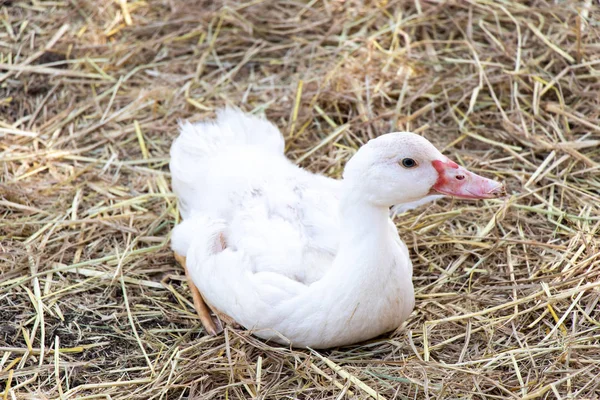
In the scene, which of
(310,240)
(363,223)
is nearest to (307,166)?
(310,240)

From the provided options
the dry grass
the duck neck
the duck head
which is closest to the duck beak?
the duck head

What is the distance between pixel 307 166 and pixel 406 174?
174cm

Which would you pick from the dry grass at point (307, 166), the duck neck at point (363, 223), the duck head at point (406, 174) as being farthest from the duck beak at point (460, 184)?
the dry grass at point (307, 166)

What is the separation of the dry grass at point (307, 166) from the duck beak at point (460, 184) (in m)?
0.69

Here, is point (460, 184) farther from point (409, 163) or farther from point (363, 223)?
point (363, 223)

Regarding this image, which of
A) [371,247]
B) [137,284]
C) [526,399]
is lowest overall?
[137,284]

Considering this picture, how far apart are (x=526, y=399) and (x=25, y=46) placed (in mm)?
4529

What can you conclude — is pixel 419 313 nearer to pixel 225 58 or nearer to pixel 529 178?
pixel 529 178

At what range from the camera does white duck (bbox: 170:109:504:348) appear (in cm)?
367

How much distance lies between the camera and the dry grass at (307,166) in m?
3.82

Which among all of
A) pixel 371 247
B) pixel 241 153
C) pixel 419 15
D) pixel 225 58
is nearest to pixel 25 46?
pixel 225 58

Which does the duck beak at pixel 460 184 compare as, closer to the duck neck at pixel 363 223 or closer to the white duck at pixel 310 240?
the white duck at pixel 310 240

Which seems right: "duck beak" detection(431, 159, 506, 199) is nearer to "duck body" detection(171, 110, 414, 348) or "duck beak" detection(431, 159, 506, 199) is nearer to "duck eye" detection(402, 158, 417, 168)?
"duck eye" detection(402, 158, 417, 168)

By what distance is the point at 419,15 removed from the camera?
621cm
